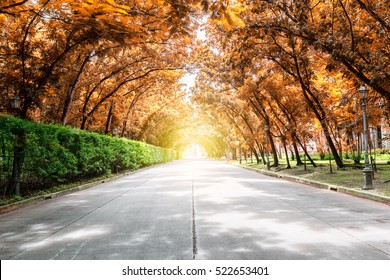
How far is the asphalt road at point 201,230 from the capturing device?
4.92 meters

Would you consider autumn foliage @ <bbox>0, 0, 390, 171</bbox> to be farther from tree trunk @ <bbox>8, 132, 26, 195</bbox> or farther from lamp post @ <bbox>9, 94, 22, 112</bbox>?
tree trunk @ <bbox>8, 132, 26, 195</bbox>

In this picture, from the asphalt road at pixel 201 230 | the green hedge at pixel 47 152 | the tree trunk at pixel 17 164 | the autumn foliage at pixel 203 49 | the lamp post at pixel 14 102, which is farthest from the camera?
the lamp post at pixel 14 102

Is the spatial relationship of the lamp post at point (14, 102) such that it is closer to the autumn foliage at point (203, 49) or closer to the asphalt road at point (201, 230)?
the autumn foliage at point (203, 49)

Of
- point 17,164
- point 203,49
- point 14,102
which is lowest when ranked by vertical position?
point 17,164

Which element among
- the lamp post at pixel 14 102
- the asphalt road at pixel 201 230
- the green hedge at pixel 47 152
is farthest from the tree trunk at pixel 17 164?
the lamp post at pixel 14 102

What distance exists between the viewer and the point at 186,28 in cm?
727

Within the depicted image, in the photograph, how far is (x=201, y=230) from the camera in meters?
6.34

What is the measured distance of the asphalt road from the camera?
4.92 metres

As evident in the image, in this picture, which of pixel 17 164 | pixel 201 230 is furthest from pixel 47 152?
pixel 201 230

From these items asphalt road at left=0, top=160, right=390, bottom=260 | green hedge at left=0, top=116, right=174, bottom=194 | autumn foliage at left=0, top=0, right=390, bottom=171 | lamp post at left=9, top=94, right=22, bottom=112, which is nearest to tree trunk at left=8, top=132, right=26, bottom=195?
green hedge at left=0, top=116, right=174, bottom=194

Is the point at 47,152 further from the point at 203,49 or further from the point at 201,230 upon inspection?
the point at 203,49

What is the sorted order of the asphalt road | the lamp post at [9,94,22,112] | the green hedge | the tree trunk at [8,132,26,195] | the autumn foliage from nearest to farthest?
the asphalt road → the autumn foliage → the green hedge → the tree trunk at [8,132,26,195] → the lamp post at [9,94,22,112]

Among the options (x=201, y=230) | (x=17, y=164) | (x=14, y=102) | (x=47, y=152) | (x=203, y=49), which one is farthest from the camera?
(x=203, y=49)

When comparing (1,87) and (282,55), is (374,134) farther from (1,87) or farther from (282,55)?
(1,87)
